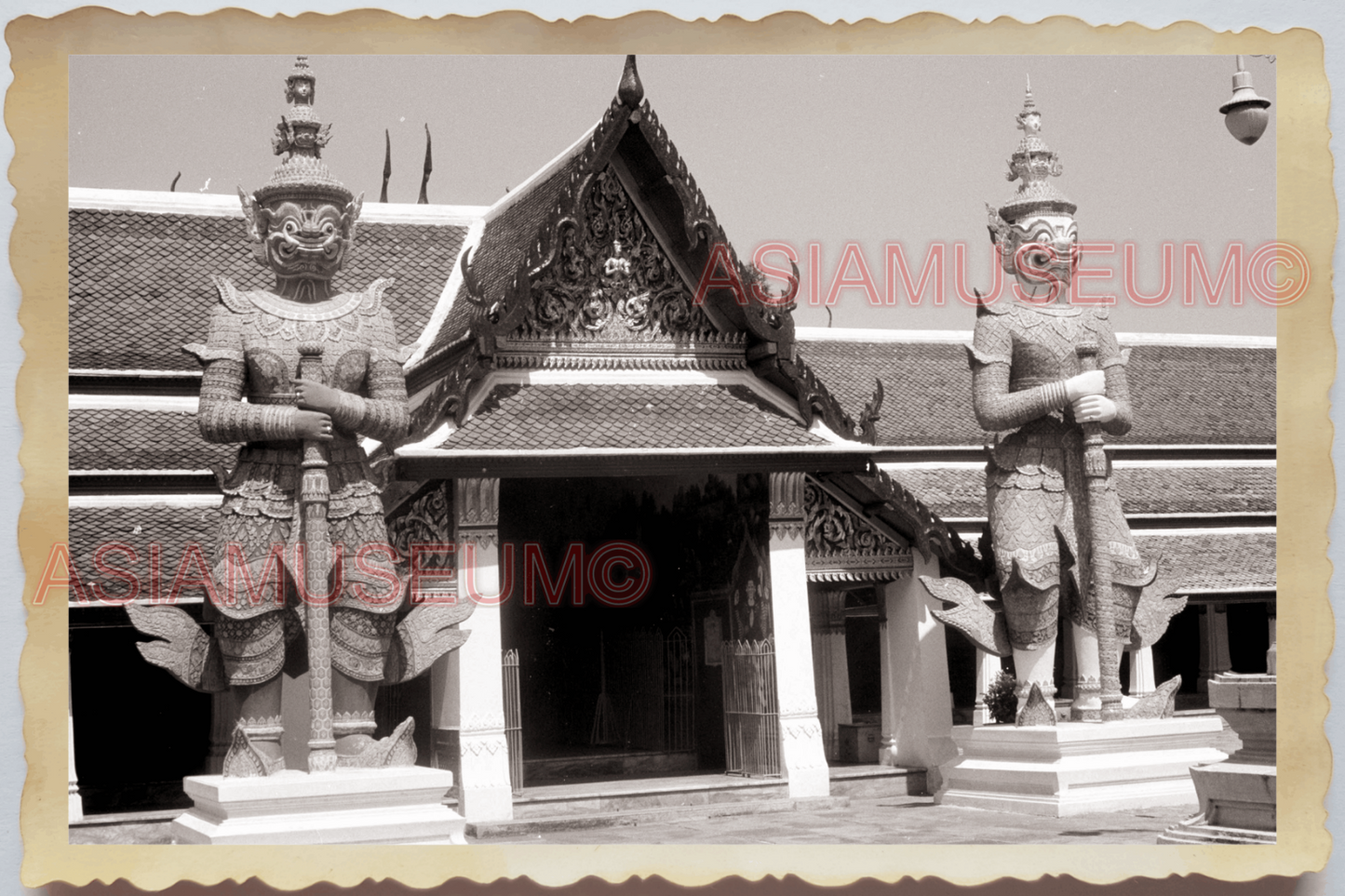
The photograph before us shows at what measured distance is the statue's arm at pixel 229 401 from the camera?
23.5 feet

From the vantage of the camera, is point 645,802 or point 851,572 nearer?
point 645,802

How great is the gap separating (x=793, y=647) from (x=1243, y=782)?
3660 millimetres

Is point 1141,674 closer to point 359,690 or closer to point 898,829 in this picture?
point 898,829

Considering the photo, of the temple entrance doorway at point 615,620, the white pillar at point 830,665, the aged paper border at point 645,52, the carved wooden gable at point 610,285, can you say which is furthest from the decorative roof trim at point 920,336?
the aged paper border at point 645,52

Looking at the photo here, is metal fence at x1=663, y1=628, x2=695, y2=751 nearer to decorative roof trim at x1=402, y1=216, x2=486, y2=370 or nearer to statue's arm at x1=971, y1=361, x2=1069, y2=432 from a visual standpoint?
decorative roof trim at x1=402, y1=216, x2=486, y2=370

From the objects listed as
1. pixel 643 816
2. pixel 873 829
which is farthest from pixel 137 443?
pixel 873 829

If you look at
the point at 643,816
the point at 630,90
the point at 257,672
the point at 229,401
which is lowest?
the point at 643,816

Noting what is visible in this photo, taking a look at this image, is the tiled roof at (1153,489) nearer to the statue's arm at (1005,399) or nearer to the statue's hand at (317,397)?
the statue's arm at (1005,399)

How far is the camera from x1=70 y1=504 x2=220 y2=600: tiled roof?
31.4 feet

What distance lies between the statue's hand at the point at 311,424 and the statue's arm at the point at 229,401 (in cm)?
2

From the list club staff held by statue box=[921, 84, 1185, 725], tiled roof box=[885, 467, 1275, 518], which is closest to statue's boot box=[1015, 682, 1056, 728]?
club staff held by statue box=[921, 84, 1185, 725]

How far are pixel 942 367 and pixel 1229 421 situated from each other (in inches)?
88.8

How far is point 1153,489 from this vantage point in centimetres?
1316

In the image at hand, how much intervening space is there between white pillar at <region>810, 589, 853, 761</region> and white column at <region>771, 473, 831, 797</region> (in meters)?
2.34
